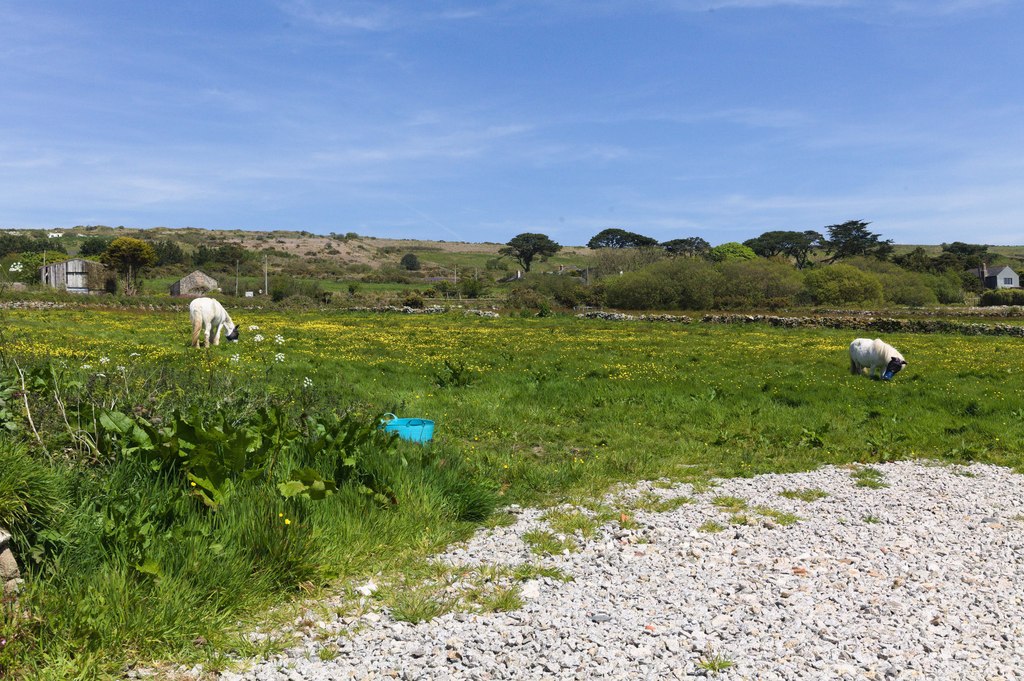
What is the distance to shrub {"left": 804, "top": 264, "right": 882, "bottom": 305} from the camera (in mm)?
67500

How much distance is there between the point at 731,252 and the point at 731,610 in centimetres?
11627

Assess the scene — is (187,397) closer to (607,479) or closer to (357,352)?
(607,479)

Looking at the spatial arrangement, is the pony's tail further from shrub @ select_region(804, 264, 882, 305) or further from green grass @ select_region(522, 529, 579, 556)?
shrub @ select_region(804, 264, 882, 305)

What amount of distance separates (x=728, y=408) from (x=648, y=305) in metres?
49.4

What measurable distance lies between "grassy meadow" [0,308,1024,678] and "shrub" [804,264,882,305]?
49870 millimetres

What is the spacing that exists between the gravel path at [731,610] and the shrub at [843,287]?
→ 64818 millimetres

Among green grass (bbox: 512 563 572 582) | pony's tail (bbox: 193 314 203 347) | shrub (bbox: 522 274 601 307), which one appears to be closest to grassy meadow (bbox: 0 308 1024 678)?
green grass (bbox: 512 563 572 582)

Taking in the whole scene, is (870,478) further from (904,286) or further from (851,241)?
(851,241)

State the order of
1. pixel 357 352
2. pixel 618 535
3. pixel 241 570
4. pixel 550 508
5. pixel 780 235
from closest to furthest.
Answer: pixel 241 570
pixel 618 535
pixel 550 508
pixel 357 352
pixel 780 235

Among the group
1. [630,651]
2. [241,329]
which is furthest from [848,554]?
[241,329]

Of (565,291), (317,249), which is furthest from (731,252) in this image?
(317,249)

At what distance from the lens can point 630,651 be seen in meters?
4.85

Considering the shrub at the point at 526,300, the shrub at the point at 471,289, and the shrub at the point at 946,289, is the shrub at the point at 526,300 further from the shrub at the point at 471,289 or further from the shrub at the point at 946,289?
the shrub at the point at 946,289

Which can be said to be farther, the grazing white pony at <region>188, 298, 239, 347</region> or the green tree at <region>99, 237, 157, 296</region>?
the green tree at <region>99, 237, 157, 296</region>
